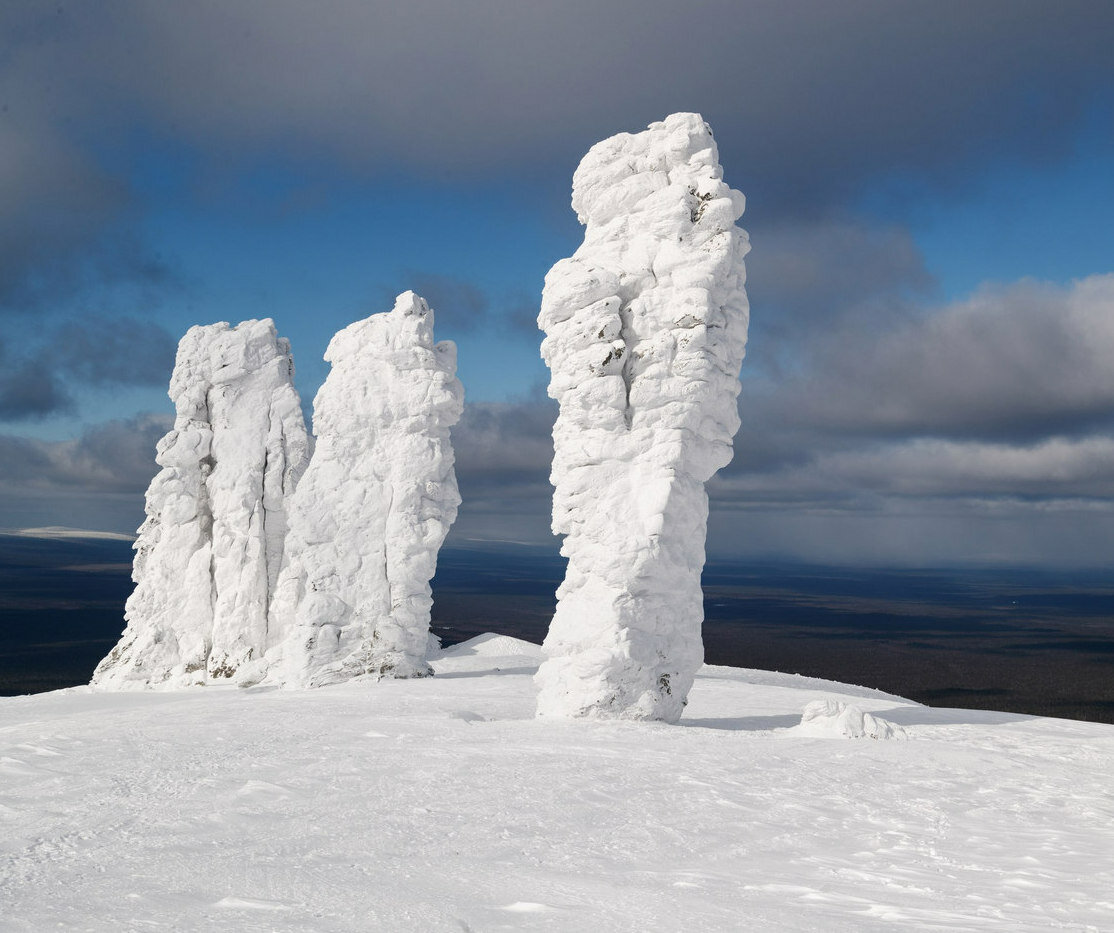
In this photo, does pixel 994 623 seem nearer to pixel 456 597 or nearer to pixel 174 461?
pixel 456 597

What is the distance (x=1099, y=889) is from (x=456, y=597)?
119187 mm

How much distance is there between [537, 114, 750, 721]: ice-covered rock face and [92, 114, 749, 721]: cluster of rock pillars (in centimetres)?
4

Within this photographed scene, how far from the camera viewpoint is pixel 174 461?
2620cm

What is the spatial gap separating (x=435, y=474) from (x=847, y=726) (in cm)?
1211

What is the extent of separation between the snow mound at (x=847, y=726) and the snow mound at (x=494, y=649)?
42.9ft

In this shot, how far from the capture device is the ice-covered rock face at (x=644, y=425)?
14531 mm

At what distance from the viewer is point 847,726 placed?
14.0 meters

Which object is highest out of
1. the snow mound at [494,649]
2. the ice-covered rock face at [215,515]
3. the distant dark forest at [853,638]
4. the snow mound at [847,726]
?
the ice-covered rock face at [215,515]

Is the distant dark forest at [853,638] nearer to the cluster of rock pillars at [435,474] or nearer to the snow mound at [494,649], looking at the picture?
the snow mound at [494,649]

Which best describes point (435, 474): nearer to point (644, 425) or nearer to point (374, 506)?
point (374, 506)

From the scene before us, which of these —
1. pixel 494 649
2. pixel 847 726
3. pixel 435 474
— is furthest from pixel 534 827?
pixel 494 649

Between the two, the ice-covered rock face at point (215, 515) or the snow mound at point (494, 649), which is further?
the snow mound at point (494, 649)

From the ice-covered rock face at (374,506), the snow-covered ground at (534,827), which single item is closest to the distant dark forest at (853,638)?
the ice-covered rock face at (374,506)

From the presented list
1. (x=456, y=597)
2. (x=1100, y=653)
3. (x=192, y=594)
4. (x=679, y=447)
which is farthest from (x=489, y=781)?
(x=456, y=597)
